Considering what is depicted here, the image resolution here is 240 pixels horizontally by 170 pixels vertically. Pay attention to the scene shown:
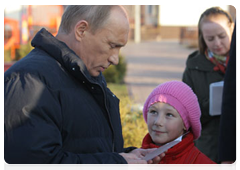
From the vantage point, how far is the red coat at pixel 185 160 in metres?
2.45

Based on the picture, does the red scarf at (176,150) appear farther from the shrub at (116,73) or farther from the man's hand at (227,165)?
the shrub at (116,73)

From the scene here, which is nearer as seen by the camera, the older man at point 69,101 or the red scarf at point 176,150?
the older man at point 69,101

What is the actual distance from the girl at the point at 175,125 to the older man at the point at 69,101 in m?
0.47

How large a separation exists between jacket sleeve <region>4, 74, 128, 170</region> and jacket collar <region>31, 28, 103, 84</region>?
0.18 meters

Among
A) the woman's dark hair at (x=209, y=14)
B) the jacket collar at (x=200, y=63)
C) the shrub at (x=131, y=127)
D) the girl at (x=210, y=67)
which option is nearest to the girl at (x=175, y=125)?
the girl at (x=210, y=67)

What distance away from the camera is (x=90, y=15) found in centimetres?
183

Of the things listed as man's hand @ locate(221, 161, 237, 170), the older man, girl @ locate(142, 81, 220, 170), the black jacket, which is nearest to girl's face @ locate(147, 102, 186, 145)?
girl @ locate(142, 81, 220, 170)

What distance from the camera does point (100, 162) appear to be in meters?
1.74

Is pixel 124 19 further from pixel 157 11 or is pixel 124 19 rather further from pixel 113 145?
pixel 157 11

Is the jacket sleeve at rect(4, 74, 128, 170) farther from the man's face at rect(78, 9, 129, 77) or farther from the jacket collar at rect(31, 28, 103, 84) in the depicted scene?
the man's face at rect(78, 9, 129, 77)

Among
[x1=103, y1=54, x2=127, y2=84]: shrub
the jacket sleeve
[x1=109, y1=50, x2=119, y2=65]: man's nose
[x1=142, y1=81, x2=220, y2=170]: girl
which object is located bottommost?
[x1=103, y1=54, x2=127, y2=84]: shrub

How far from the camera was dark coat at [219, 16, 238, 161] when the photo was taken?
2287 millimetres
